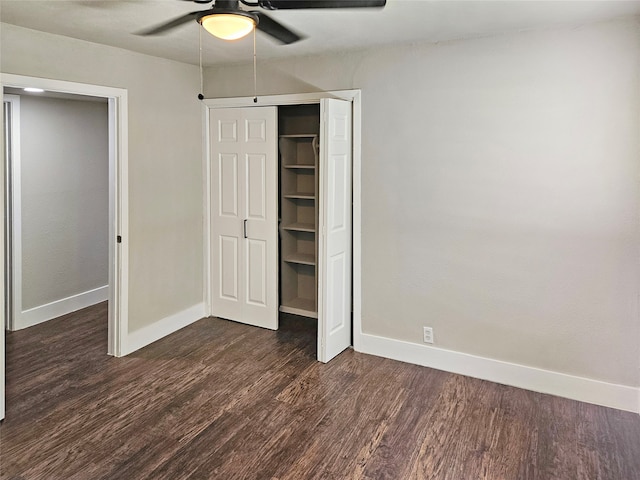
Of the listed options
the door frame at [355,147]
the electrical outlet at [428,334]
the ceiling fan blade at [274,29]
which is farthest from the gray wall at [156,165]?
the electrical outlet at [428,334]

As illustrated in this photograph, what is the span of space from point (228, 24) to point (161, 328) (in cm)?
311

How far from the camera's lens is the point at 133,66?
3.99m

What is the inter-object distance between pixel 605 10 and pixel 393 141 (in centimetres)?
157

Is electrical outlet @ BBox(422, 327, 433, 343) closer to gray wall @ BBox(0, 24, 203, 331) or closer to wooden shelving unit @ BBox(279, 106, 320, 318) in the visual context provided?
wooden shelving unit @ BBox(279, 106, 320, 318)

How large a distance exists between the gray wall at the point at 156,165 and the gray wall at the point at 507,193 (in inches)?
51.2

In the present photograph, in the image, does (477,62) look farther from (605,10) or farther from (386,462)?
(386,462)

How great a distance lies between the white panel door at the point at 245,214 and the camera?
454 cm

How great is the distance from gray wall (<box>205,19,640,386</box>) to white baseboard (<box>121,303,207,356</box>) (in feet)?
5.86

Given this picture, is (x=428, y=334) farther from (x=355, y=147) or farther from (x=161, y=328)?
(x=161, y=328)

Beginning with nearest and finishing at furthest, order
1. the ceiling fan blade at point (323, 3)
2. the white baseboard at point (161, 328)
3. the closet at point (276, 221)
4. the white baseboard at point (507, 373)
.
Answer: the ceiling fan blade at point (323, 3)
the white baseboard at point (507, 373)
the closet at point (276, 221)
the white baseboard at point (161, 328)

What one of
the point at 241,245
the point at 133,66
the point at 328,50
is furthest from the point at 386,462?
the point at 133,66

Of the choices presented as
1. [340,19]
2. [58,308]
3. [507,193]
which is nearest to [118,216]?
[58,308]

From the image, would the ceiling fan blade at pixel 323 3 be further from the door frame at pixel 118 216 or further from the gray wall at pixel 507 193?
the door frame at pixel 118 216

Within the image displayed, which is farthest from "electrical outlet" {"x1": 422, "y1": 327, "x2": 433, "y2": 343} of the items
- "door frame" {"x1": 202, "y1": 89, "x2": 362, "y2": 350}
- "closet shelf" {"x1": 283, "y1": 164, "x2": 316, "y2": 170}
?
"closet shelf" {"x1": 283, "y1": 164, "x2": 316, "y2": 170}
